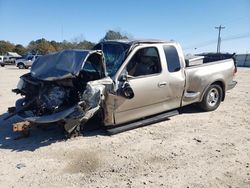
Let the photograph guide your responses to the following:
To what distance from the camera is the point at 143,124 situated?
6.81 m

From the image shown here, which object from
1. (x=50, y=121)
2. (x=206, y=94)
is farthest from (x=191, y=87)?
(x=50, y=121)

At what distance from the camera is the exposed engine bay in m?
5.77

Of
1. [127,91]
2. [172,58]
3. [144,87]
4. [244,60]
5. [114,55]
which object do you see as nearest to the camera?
[127,91]

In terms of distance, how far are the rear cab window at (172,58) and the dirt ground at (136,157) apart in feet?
4.31

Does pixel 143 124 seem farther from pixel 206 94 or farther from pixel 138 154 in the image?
pixel 206 94

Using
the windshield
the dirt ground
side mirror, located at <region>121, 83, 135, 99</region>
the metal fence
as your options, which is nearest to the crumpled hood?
the windshield

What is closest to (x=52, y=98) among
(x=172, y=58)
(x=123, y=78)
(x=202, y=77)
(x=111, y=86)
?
(x=111, y=86)

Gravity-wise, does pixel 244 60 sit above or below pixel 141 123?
below

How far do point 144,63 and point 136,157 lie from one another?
2.47 meters

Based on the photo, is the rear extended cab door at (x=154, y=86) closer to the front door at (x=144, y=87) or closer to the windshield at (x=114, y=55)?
the front door at (x=144, y=87)

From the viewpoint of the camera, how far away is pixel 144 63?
6.94m

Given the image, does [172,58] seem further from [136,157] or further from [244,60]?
[244,60]

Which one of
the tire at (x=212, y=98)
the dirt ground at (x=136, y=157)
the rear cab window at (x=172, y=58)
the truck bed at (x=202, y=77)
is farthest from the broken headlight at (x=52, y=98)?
the tire at (x=212, y=98)

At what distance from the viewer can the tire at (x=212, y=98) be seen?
27.0ft
